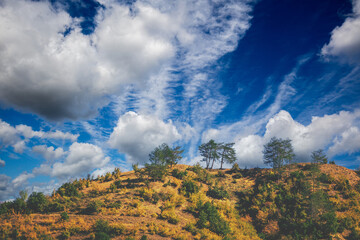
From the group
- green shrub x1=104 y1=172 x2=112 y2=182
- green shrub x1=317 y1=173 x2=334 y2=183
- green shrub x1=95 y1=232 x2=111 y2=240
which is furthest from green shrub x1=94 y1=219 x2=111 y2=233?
green shrub x1=317 y1=173 x2=334 y2=183

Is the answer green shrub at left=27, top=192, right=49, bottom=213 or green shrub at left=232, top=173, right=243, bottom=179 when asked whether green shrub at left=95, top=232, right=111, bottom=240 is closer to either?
green shrub at left=27, top=192, right=49, bottom=213

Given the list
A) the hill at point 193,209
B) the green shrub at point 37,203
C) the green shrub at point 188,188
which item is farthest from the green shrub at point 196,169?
the green shrub at point 37,203

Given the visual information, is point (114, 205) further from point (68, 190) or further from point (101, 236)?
point (68, 190)

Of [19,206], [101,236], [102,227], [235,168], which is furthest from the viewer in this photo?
[235,168]

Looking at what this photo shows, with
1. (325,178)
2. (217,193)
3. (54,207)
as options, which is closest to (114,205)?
(54,207)

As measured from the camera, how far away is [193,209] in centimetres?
2795

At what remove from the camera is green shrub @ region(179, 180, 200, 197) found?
107 feet

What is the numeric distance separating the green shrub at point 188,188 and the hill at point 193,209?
7.9 inches

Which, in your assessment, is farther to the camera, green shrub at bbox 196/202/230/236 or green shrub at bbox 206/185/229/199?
green shrub at bbox 206/185/229/199

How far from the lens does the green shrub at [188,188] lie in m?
32.7

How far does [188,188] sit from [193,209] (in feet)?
19.9

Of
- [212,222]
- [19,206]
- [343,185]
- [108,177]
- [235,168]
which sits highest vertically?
[235,168]

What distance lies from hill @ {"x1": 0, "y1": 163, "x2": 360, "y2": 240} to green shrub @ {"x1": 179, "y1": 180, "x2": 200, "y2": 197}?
201 millimetres

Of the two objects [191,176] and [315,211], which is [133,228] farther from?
[315,211]
